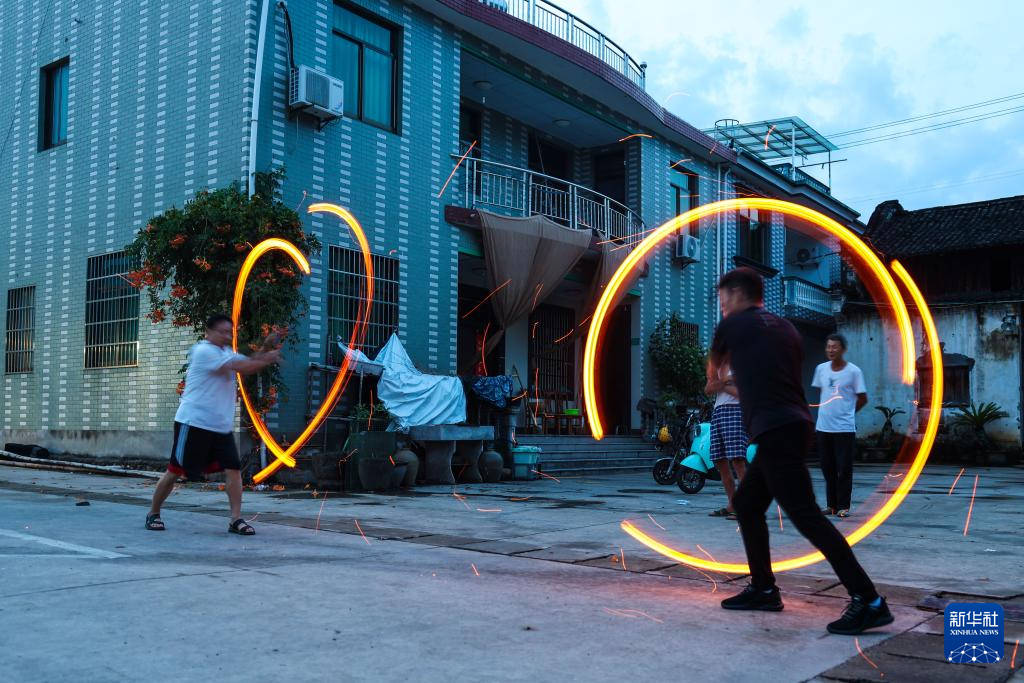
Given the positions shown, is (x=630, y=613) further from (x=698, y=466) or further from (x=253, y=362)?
(x=698, y=466)

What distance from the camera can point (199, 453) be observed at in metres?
6.86

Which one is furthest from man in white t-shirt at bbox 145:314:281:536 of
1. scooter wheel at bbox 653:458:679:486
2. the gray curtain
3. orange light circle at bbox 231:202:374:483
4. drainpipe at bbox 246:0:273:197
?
the gray curtain

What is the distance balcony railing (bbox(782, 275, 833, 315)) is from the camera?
26.4 meters

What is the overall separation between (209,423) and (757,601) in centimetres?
429

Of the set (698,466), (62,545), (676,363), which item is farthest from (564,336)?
Answer: (62,545)

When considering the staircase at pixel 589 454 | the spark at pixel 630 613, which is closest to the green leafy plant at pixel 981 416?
the staircase at pixel 589 454

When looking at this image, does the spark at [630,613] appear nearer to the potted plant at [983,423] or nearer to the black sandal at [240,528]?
the black sandal at [240,528]

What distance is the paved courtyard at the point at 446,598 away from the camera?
11.1 feet

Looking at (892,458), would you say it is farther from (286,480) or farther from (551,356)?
(286,480)

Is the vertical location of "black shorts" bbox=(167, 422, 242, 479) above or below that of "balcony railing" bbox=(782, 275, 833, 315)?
below

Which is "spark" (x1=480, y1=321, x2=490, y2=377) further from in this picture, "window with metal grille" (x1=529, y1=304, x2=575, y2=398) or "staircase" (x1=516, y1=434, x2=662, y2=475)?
"staircase" (x1=516, y1=434, x2=662, y2=475)

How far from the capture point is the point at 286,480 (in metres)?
11.6

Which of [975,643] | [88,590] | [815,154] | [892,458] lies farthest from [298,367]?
[815,154]

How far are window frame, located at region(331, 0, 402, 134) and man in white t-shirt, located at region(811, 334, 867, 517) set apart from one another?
8.42 metres
